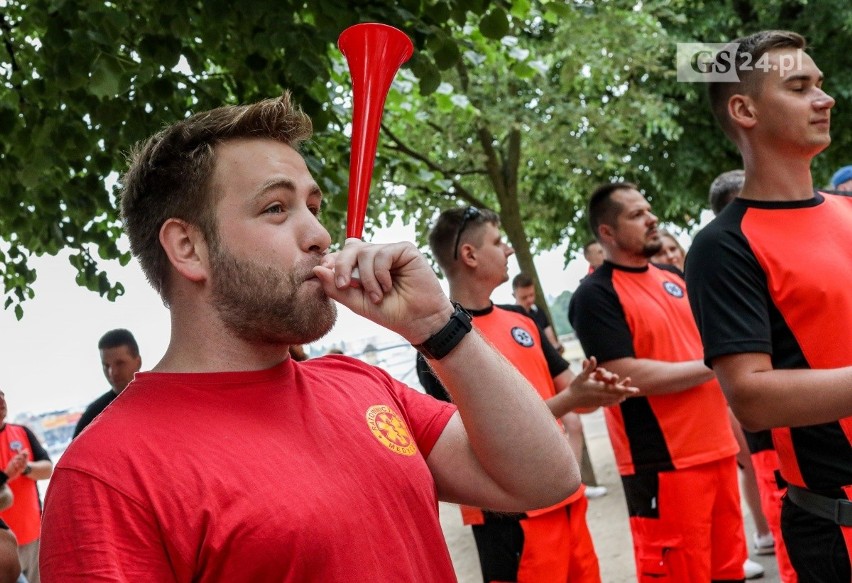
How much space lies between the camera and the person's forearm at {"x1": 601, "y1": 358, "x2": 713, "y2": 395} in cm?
418

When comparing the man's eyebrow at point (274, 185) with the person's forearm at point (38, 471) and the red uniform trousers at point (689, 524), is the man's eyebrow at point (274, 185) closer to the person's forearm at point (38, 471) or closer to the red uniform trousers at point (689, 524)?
the red uniform trousers at point (689, 524)

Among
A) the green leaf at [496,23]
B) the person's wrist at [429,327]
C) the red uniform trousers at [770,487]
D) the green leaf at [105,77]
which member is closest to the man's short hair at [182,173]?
the person's wrist at [429,327]

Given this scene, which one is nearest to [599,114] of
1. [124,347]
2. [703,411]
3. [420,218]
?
[420,218]

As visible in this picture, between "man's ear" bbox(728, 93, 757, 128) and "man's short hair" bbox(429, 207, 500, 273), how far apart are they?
188cm

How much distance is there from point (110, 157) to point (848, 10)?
11652 millimetres

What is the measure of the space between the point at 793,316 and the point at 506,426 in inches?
44.5

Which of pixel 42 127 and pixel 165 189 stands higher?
pixel 42 127

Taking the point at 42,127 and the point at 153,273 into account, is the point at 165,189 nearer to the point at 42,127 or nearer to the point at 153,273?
the point at 153,273

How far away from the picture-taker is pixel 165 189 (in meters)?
1.93

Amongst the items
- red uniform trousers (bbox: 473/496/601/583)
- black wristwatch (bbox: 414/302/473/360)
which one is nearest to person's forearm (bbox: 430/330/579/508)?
black wristwatch (bbox: 414/302/473/360)

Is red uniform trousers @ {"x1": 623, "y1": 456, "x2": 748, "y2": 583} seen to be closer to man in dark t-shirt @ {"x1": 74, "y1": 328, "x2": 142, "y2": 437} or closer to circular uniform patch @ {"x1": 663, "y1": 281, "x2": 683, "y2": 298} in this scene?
circular uniform patch @ {"x1": 663, "y1": 281, "x2": 683, "y2": 298}

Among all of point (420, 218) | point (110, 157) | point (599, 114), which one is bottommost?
point (110, 157)

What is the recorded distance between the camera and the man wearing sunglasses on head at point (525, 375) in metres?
3.75

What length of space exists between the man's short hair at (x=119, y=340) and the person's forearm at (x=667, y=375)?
12.2ft
